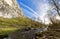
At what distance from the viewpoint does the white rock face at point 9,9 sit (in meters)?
159

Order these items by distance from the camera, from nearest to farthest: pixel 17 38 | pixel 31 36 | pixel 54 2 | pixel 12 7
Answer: pixel 17 38
pixel 31 36
pixel 54 2
pixel 12 7

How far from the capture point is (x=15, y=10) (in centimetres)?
16925

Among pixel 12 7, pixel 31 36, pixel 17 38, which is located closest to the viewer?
pixel 17 38

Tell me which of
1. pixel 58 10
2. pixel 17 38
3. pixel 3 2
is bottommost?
pixel 17 38

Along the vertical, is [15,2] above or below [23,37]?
above

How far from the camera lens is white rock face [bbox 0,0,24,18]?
15869cm

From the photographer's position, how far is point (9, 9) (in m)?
164

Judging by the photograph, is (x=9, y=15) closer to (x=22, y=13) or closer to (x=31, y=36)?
(x=22, y=13)

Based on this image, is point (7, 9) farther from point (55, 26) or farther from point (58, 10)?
point (55, 26)

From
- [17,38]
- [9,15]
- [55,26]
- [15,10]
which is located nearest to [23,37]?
[17,38]

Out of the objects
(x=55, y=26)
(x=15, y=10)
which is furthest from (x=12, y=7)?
(x=55, y=26)

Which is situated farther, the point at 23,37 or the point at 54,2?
the point at 54,2

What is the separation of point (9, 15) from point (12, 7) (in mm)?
12965

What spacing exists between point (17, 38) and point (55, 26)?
4348mm
